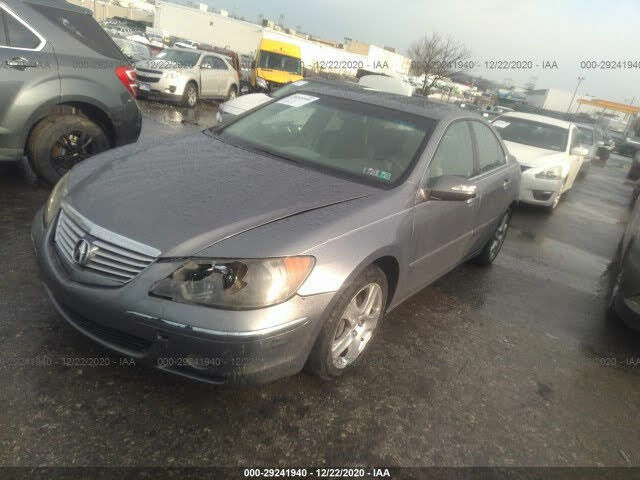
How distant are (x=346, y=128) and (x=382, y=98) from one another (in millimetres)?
514

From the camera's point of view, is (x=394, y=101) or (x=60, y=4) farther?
(x=60, y=4)

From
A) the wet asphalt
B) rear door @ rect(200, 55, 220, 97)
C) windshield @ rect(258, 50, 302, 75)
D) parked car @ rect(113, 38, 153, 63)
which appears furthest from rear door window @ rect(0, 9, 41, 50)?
windshield @ rect(258, 50, 302, 75)

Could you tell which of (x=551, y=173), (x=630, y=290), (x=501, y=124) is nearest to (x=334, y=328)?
(x=630, y=290)

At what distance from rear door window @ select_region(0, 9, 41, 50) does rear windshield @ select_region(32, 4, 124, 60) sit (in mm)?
254

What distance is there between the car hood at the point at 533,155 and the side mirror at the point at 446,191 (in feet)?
17.0

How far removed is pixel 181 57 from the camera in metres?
14.0

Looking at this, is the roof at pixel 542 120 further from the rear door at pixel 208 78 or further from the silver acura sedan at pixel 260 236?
the rear door at pixel 208 78

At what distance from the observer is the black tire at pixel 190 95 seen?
13266 mm

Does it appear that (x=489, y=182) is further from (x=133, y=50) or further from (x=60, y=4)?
(x=133, y=50)

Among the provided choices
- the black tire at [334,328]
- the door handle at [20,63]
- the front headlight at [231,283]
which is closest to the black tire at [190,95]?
the door handle at [20,63]

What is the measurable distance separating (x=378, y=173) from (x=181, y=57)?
12.9 meters

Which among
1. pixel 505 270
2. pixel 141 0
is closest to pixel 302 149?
pixel 505 270

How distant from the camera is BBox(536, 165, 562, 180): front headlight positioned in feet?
24.9

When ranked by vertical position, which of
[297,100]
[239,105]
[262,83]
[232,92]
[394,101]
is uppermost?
[394,101]
